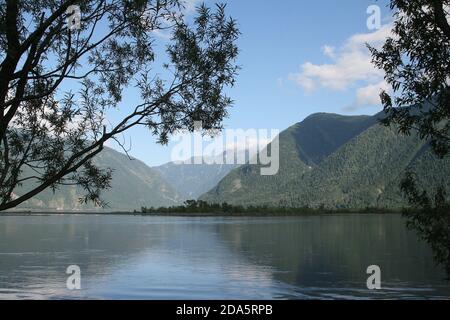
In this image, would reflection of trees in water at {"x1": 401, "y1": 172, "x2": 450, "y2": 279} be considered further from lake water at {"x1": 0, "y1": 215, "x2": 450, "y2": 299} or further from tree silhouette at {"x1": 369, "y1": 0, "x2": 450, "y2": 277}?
lake water at {"x1": 0, "y1": 215, "x2": 450, "y2": 299}

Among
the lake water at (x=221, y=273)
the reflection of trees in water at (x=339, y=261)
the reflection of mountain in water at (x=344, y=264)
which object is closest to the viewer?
the lake water at (x=221, y=273)

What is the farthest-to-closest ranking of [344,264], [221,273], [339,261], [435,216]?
[339,261], [344,264], [221,273], [435,216]

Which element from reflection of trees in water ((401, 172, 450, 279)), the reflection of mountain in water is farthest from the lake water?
reflection of trees in water ((401, 172, 450, 279))

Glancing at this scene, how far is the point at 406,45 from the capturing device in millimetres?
17766

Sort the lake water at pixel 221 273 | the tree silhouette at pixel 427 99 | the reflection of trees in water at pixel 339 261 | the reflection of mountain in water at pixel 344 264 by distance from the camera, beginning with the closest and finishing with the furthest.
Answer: the tree silhouette at pixel 427 99
the lake water at pixel 221 273
the reflection of mountain in water at pixel 344 264
the reflection of trees in water at pixel 339 261

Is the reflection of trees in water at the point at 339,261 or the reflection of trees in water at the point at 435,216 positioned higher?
the reflection of trees in water at the point at 435,216

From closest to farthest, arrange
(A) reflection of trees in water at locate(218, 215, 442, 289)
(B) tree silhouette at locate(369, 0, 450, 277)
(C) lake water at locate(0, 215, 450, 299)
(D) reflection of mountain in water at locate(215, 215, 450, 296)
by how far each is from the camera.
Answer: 1. (B) tree silhouette at locate(369, 0, 450, 277)
2. (C) lake water at locate(0, 215, 450, 299)
3. (D) reflection of mountain in water at locate(215, 215, 450, 296)
4. (A) reflection of trees in water at locate(218, 215, 442, 289)

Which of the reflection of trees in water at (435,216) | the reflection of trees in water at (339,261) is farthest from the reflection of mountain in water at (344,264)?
the reflection of trees in water at (435,216)

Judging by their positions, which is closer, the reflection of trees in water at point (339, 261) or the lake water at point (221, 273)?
the lake water at point (221, 273)

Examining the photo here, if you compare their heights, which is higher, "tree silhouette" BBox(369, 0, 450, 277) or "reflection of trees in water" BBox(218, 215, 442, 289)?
"tree silhouette" BBox(369, 0, 450, 277)

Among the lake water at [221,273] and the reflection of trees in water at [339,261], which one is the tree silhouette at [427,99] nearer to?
the lake water at [221,273]

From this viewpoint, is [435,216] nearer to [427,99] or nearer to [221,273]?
[427,99]

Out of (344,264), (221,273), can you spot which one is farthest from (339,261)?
(221,273)
